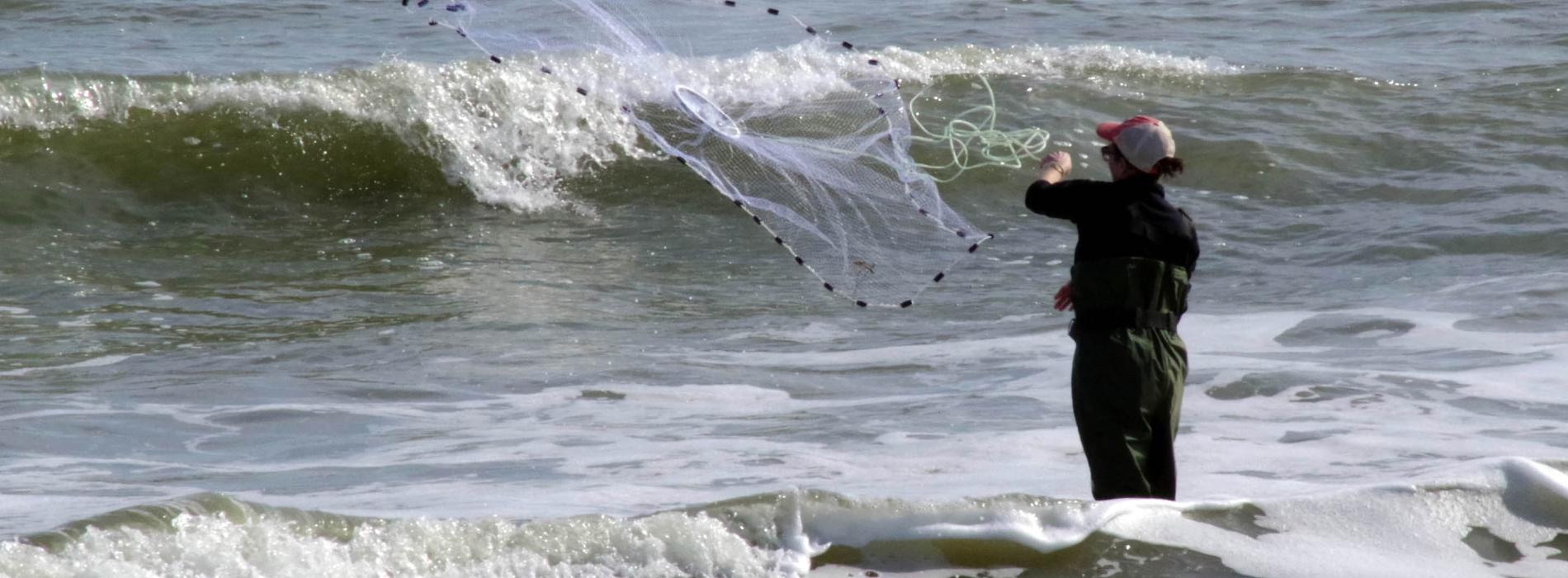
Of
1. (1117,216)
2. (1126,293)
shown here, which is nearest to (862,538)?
(1126,293)

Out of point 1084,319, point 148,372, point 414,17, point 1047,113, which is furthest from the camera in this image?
point 414,17

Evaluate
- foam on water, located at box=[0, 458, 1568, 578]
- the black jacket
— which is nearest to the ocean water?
foam on water, located at box=[0, 458, 1568, 578]

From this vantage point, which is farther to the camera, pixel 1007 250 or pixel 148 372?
pixel 1007 250

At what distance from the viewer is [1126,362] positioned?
173 inches

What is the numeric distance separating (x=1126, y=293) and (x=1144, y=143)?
39 centimetres

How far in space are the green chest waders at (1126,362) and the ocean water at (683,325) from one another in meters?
0.16

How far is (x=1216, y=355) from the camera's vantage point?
7.53 meters

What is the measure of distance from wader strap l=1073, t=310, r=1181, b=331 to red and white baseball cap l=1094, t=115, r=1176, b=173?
0.37 m

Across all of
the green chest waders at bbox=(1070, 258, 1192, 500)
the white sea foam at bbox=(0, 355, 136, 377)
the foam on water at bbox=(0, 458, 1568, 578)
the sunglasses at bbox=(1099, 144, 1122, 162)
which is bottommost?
the white sea foam at bbox=(0, 355, 136, 377)

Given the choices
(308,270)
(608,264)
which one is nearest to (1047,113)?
(608,264)

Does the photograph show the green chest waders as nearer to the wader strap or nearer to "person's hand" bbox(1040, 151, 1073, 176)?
the wader strap

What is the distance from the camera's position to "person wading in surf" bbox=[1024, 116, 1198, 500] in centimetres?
440

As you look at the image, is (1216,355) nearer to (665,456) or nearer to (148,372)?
(665,456)

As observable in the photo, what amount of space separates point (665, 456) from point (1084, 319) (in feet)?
6.17
